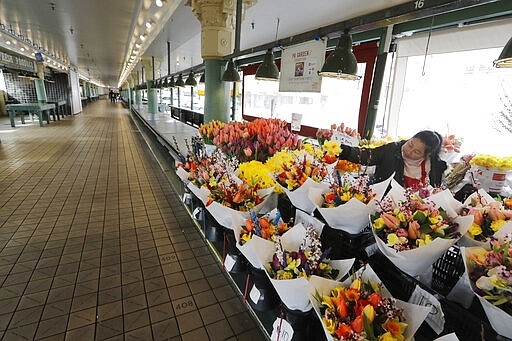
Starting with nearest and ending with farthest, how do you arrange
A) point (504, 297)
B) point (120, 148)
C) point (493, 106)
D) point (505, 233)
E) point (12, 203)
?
point (504, 297) < point (505, 233) < point (493, 106) < point (12, 203) < point (120, 148)

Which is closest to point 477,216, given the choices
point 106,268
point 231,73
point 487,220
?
point 487,220

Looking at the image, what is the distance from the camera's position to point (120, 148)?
865 centimetres

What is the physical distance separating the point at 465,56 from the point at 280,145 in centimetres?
266

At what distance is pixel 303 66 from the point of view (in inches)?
110

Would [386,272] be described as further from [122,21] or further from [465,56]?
[122,21]

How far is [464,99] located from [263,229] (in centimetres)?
353

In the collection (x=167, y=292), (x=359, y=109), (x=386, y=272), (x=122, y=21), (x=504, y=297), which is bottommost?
(x=167, y=292)

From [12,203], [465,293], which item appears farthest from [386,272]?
[12,203]

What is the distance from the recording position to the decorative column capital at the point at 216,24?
171 inches

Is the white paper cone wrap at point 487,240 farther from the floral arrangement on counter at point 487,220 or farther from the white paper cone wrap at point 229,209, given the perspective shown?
the white paper cone wrap at point 229,209

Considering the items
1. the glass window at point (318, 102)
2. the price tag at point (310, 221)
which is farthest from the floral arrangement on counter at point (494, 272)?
the glass window at point (318, 102)

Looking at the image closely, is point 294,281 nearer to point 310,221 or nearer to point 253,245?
point 253,245

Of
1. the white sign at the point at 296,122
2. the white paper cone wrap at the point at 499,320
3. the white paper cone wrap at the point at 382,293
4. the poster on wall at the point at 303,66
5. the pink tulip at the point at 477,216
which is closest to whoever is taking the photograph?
the white paper cone wrap at the point at 499,320

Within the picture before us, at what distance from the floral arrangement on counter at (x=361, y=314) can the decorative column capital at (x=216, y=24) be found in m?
4.40
